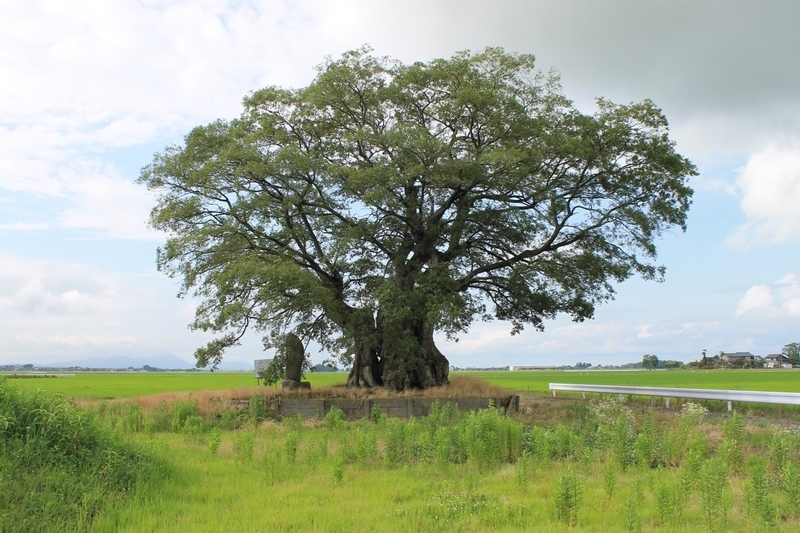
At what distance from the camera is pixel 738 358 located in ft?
381

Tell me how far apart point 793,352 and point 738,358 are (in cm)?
1731

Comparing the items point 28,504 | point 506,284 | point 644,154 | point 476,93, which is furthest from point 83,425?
point 644,154

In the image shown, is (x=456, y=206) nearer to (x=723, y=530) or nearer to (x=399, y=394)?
(x=399, y=394)

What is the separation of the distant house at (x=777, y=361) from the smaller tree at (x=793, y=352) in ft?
2.25

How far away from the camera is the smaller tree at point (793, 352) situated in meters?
121

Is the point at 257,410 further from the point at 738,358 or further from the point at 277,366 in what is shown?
the point at 738,358

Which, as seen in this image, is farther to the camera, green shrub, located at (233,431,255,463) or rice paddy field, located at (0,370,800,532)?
green shrub, located at (233,431,255,463)

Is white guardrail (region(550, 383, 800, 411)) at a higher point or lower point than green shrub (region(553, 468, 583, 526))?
higher

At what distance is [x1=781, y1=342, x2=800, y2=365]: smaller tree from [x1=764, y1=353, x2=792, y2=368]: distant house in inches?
27.0

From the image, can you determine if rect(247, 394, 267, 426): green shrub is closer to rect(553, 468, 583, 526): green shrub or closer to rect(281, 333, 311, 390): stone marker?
rect(281, 333, 311, 390): stone marker

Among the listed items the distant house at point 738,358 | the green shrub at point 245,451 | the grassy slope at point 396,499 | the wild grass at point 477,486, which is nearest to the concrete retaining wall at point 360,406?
the wild grass at point 477,486

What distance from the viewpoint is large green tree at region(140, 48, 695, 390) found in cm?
2367

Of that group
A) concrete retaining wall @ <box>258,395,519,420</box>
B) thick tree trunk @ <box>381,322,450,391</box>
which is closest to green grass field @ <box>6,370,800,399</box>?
thick tree trunk @ <box>381,322,450,391</box>

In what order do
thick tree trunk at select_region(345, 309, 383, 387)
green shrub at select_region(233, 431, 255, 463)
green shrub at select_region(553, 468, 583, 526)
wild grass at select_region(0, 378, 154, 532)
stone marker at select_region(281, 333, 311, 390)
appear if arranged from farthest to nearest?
thick tree trunk at select_region(345, 309, 383, 387) → stone marker at select_region(281, 333, 311, 390) → green shrub at select_region(233, 431, 255, 463) → green shrub at select_region(553, 468, 583, 526) → wild grass at select_region(0, 378, 154, 532)
